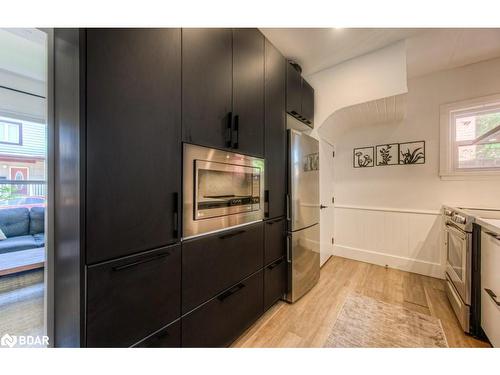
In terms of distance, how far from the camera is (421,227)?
271cm

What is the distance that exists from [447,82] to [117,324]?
4.01 meters

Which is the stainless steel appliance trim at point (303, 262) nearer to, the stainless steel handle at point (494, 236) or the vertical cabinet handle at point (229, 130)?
the vertical cabinet handle at point (229, 130)

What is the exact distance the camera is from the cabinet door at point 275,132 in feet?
5.64

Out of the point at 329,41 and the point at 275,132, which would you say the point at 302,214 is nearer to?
the point at 275,132

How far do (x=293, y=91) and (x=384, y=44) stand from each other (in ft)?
3.38

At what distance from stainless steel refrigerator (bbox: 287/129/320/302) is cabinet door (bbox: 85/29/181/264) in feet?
4.08

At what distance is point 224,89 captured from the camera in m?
1.29

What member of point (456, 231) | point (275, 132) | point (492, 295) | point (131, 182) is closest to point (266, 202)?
point (275, 132)

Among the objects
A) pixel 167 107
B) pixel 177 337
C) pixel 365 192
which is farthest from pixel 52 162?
pixel 365 192

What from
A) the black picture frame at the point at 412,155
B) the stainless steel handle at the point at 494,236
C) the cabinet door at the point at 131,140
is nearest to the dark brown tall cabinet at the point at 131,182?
the cabinet door at the point at 131,140

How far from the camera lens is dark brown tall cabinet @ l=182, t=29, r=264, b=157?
1078mm

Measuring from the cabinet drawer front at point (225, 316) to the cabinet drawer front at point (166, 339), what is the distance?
36 mm

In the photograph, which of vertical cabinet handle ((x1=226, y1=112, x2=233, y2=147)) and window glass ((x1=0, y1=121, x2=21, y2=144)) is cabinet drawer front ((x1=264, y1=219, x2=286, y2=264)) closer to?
vertical cabinet handle ((x1=226, y1=112, x2=233, y2=147))

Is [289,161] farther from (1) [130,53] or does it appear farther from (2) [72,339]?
(2) [72,339]
